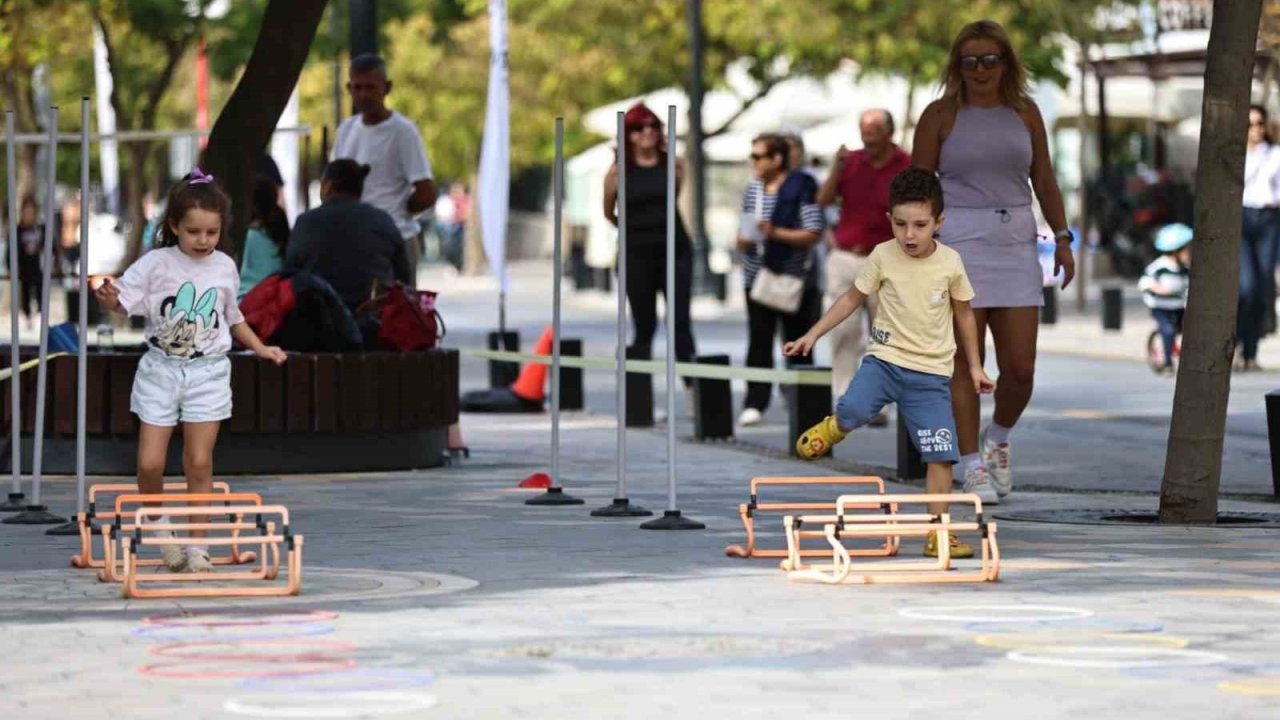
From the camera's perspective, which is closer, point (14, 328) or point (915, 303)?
point (915, 303)

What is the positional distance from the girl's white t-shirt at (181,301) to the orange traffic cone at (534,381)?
8.70 m

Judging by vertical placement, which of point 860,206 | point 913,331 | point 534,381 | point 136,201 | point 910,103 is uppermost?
point 910,103

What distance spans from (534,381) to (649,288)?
65.2 inches

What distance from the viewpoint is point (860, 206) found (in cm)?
1611

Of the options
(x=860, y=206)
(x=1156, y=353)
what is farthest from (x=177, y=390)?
(x=1156, y=353)

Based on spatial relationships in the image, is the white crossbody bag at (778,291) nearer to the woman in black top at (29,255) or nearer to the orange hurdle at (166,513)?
the orange hurdle at (166,513)

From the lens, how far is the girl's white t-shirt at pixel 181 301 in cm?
955

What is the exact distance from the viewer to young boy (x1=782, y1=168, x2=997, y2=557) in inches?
380

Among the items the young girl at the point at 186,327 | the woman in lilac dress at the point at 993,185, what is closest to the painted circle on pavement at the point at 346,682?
the young girl at the point at 186,327

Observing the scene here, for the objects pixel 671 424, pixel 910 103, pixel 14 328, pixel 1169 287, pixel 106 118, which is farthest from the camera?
pixel 106 118

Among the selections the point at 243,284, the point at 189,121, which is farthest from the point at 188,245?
the point at 189,121

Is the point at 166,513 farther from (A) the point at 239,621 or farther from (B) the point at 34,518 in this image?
(B) the point at 34,518

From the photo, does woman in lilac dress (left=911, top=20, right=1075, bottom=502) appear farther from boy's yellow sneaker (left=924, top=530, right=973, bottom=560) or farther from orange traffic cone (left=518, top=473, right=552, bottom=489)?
orange traffic cone (left=518, top=473, right=552, bottom=489)

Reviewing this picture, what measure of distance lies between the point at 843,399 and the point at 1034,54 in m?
33.0
